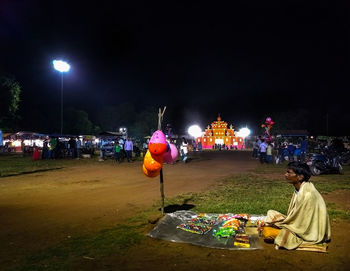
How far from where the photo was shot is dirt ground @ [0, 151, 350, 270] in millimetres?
4141

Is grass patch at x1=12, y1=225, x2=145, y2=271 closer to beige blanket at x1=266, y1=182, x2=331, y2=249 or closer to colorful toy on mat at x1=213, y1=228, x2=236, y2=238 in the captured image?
colorful toy on mat at x1=213, y1=228, x2=236, y2=238

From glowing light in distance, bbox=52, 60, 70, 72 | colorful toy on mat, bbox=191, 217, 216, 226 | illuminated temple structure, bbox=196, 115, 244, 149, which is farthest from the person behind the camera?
illuminated temple structure, bbox=196, 115, 244, 149

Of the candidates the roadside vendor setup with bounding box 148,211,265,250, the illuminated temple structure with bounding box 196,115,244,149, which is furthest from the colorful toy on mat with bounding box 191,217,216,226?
the illuminated temple structure with bounding box 196,115,244,149

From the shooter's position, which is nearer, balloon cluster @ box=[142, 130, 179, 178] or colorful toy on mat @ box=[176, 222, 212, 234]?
colorful toy on mat @ box=[176, 222, 212, 234]

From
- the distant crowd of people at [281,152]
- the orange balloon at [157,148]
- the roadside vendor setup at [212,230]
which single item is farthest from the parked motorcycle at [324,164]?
the orange balloon at [157,148]

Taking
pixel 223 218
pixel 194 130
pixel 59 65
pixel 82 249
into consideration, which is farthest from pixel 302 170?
pixel 194 130

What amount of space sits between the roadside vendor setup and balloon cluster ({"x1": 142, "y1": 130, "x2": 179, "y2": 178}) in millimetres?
1122

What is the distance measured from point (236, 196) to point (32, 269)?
6374 mm

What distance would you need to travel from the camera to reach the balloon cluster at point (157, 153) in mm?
6293

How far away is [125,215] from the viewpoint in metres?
6.82

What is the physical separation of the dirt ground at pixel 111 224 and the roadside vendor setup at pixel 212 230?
0.19 meters

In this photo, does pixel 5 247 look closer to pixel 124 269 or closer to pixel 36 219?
pixel 36 219

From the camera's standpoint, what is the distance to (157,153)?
20.8 ft

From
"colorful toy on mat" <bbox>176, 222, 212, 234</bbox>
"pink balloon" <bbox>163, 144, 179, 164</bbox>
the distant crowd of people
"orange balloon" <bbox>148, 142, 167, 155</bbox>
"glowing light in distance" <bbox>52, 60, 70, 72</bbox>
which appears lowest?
"colorful toy on mat" <bbox>176, 222, 212, 234</bbox>
